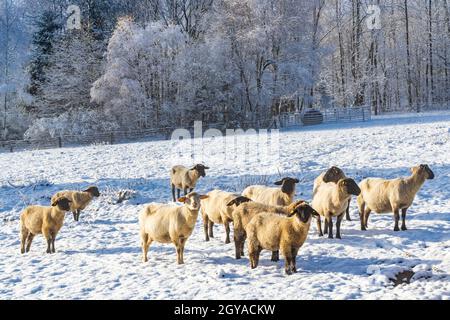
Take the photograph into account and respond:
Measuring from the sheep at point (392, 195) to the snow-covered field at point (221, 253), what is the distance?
16.9 inches

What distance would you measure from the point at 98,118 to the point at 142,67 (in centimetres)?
585

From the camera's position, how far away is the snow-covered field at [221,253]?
6.93m

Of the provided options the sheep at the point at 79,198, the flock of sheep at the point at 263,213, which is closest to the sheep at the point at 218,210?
the flock of sheep at the point at 263,213

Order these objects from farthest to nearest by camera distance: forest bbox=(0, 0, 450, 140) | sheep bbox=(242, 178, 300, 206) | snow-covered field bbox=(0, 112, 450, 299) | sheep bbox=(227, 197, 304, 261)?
forest bbox=(0, 0, 450, 140) < sheep bbox=(242, 178, 300, 206) < sheep bbox=(227, 197, 304, 261) < snow-covered field bbox=(0, 112, 450, 299)

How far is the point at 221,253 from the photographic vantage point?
9094 mm

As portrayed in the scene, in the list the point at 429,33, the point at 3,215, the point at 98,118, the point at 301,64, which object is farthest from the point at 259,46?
the point at 3,215

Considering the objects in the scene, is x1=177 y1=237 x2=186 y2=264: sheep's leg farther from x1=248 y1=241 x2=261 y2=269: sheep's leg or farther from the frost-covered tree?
the frost-covered tree

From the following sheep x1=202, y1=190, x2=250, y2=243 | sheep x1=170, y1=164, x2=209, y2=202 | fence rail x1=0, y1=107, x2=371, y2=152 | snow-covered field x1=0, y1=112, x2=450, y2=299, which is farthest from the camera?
fence rail x1=0, y1=107, x2=371, y2=152

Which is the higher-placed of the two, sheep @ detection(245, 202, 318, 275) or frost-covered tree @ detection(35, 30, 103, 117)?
frost-covered tree @ detection(35, 30, 103, 117)

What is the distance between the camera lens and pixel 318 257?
8.34m

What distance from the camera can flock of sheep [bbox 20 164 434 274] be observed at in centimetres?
760

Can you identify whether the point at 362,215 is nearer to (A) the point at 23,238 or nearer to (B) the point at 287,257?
(B) the point at 287,257

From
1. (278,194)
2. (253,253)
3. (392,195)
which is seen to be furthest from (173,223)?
(392,195)

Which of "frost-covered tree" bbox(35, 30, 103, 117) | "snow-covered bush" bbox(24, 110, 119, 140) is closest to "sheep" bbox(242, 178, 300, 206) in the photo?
"snow-covered bush" bbox(24, 110, 119, 140)
